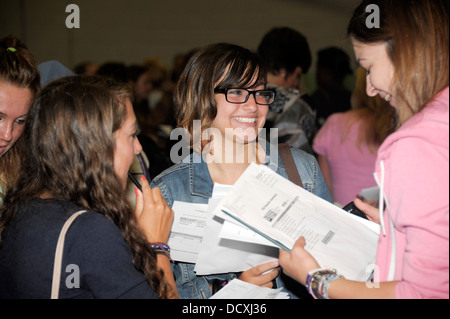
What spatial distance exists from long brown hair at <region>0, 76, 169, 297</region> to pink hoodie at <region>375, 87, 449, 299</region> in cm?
69

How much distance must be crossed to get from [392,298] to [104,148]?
0.87 metres

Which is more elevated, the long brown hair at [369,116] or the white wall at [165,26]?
the white wall at [165,26]

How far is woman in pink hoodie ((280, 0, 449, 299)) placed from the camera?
1016 mm

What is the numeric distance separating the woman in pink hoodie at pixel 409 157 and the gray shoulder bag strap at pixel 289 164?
619 millimetres

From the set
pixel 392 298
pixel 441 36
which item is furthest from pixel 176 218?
pixel 441 36

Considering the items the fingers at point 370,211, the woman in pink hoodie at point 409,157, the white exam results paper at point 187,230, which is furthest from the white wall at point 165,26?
the woman in pink hoodie at point 409,157

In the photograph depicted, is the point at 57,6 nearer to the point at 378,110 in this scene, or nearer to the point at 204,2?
the point at 204,2

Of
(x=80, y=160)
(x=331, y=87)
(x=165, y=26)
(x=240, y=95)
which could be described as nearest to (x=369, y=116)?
(x=240, y=95)

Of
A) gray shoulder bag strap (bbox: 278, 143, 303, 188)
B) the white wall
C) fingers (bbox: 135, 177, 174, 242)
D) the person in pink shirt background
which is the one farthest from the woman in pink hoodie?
the white wall

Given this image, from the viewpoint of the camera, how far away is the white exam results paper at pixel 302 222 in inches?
51.5

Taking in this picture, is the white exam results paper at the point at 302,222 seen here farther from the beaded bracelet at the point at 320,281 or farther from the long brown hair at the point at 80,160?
the long brown hair at the point at 80,160

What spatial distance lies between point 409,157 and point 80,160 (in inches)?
34.7

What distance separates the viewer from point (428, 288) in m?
1.04

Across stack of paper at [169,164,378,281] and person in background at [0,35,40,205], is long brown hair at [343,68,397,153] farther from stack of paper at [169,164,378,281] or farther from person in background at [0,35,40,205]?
person in background at [0,35,40,205]
